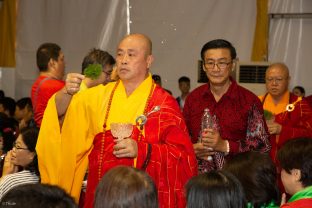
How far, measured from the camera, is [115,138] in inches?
117

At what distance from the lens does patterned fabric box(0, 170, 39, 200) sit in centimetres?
Result: 346

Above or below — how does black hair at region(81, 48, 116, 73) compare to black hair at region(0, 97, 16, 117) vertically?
above

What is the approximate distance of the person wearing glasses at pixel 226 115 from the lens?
11.5 feet

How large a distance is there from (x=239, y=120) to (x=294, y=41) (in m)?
4.75

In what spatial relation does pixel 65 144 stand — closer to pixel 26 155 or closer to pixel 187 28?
pixel 26 155

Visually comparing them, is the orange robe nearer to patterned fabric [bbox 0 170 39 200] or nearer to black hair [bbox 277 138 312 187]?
patterned fabric [bbox 0 170 39 200]

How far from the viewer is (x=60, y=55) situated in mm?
4738

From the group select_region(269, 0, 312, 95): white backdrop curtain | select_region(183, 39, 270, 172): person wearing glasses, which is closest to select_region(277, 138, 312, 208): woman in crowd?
select_region(183, 39, 270, 172): person wearing glasses

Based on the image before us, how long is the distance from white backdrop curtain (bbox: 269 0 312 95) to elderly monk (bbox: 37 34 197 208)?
513 cm

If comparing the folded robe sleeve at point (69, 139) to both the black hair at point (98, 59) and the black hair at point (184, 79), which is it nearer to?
the black hair at point (98, 59)

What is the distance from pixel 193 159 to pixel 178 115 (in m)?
0.25

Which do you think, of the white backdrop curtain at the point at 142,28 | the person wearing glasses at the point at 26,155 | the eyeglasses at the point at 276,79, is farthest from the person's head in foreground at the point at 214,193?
the white backdrop curtain at the point at 142,28

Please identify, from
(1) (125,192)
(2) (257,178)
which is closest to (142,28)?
(2) (257,178)

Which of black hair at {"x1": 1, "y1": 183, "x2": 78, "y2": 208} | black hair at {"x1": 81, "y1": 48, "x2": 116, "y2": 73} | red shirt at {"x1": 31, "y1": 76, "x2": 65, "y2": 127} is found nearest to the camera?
black hair at {"x1": 1, "y1": 183, "x2": 78, "y2": 208}
